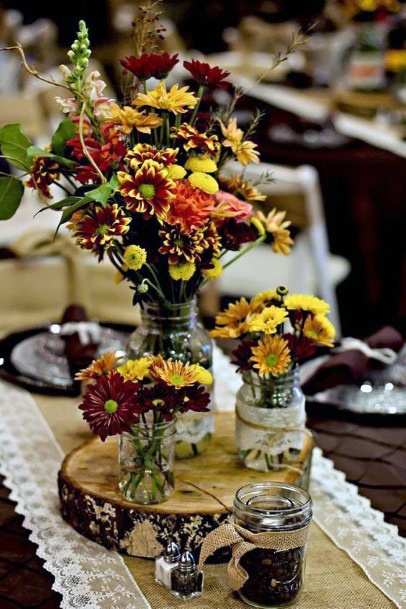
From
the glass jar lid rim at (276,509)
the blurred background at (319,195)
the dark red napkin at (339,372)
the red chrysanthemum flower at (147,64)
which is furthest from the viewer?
the blurred background at (319,195)

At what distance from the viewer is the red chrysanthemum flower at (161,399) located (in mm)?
995

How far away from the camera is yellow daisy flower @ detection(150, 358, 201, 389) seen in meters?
1.00

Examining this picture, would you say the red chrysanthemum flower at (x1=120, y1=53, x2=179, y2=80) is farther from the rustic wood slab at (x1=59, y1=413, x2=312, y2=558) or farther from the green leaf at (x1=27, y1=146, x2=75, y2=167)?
the rustic wood slab at (x1=59, y1=413, x2=312, y2=558)

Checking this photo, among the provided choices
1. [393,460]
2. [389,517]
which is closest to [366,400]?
[393,460]

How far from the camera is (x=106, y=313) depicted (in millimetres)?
2211

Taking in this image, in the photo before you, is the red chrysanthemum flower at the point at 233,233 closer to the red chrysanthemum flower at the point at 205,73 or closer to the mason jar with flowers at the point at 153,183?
the mason jar with flowers at the point at 153,183

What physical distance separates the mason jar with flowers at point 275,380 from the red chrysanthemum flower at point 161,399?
13 centimetres

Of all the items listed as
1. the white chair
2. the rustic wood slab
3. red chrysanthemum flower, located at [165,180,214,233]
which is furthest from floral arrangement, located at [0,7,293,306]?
the white chair

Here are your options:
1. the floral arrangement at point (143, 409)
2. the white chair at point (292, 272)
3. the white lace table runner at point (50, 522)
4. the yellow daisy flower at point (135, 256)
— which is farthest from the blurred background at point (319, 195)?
the white lace table runner at point (50, 522)

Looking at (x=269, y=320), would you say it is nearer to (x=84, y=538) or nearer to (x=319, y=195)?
(x=84, y=538)

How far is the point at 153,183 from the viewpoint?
0.99 meters

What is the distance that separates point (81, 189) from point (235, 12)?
7274 millimetres

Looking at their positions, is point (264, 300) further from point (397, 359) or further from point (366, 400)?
point (397, 359)

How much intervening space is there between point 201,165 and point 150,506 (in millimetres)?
389
